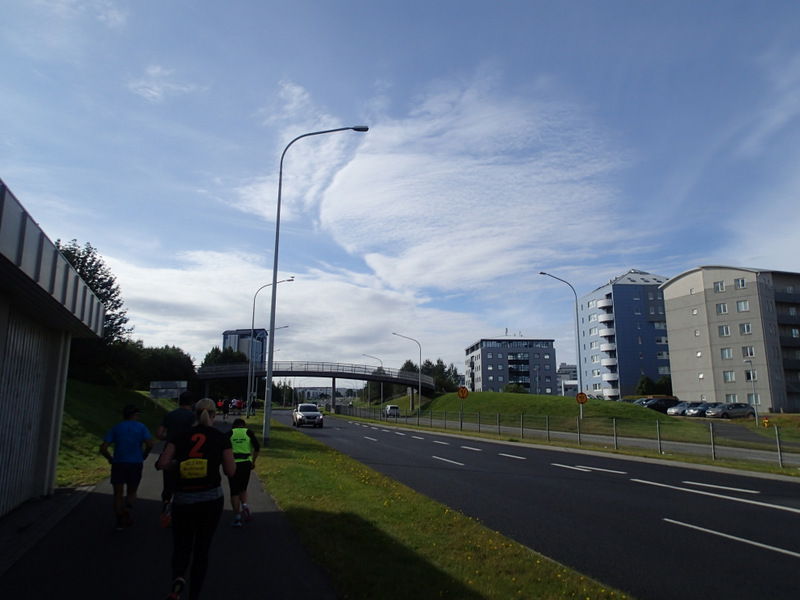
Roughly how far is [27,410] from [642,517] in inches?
415

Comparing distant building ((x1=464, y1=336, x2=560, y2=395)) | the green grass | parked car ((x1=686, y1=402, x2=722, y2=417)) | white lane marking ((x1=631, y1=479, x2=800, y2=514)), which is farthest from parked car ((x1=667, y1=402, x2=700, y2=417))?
distant building ((x1=464, y1=336, x2=560, y2=395))

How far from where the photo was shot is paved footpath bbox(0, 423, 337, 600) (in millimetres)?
5547

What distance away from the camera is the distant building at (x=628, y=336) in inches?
3506

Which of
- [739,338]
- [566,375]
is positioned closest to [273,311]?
[739,338]

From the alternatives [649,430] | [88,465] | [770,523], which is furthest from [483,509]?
[649,430]

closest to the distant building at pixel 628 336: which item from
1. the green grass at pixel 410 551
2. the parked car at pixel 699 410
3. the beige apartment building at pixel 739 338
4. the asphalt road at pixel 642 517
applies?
the beige apartment building at pixel 739 338

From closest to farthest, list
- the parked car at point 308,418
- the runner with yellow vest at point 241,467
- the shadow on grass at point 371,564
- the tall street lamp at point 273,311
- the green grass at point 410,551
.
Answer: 1. the shadow on grass at point 371,564
2. the green grass at point 410,551
3. the runner with yellow vest at point 241,467
4. the tall street lamp at point 273,311
5. the parked car at point 308,418

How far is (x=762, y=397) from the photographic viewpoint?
200ft

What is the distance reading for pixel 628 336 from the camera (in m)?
89.7

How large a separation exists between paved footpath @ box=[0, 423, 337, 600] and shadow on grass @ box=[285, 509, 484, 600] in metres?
0.19

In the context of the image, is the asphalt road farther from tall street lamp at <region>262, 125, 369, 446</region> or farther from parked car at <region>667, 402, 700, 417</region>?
parked car at <region>667, 402, 700, 417</region>

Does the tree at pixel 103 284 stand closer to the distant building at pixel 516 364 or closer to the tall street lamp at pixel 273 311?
the tall street lamp at pixel 273 311

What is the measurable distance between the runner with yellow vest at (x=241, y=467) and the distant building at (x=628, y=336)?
3397 inches

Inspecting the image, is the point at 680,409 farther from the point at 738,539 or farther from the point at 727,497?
the point at 738,539
